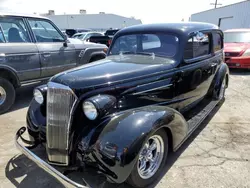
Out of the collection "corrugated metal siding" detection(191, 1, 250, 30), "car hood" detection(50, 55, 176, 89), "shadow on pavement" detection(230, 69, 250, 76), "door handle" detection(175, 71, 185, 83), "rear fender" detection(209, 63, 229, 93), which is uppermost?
"corrugated metal siding" detection(191, 1, 250, 30)

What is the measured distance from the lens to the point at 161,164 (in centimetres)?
277

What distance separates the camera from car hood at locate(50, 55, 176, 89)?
8.11 ft

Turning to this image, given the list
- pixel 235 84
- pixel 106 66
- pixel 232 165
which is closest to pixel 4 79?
pixel 106 66

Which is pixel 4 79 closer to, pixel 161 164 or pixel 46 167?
pixel 46 167

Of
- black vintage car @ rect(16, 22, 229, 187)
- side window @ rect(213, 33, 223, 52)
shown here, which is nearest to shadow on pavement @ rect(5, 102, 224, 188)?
black vintage car @ rect(16, 22, 229, 187)

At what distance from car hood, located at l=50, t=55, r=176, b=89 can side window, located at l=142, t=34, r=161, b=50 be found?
0.82 ft

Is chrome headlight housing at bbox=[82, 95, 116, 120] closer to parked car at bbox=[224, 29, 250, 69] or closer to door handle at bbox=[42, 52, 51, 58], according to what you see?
door handle at bbox=[42, 52, 51, 58]

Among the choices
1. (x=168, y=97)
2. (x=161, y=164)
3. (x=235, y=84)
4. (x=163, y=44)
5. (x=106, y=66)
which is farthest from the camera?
(x=235, y=84)

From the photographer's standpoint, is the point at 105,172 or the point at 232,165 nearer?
the point at 105,172

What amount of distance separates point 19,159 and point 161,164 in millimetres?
2034

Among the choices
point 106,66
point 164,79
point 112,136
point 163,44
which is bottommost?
point 112,136

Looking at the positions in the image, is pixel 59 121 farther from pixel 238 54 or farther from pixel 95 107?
pixel 238 54

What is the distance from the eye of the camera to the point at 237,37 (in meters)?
10.4

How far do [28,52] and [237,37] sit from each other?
941cm
